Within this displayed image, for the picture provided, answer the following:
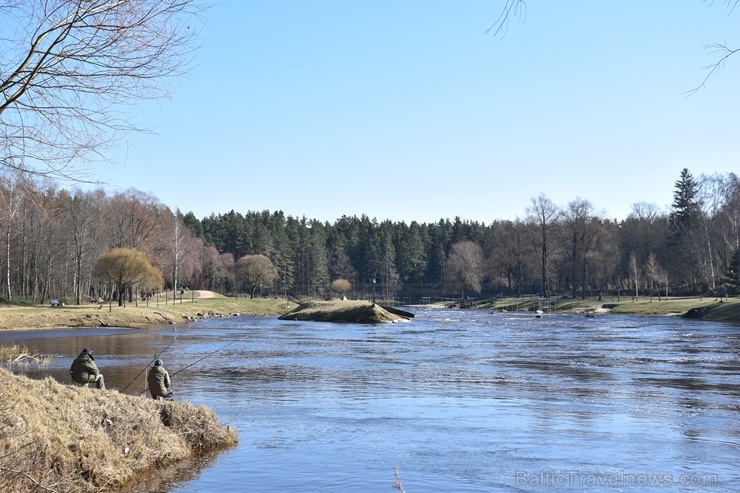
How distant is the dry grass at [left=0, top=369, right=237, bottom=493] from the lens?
31.9 feet

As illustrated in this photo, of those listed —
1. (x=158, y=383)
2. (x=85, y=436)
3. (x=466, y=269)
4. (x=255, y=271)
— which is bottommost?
(x=85, y=436)

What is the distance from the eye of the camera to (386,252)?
166250 mm

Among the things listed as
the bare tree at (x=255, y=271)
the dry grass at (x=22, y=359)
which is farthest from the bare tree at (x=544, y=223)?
the dry grass at (x=22, y=359)

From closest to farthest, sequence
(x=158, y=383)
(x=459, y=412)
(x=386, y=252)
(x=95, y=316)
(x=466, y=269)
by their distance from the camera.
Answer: (x=158, y=383) < (x=459, y=412) < (x=95, y=316) < (x=466, y=269) < (x=386, y=252)

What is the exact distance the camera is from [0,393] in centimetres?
1068

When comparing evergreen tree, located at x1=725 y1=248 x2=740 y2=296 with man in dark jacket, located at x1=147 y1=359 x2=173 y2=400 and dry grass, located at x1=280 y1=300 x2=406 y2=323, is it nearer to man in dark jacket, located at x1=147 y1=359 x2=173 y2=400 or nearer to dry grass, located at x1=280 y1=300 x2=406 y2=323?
dry grass, located at x1=280 y1=300 x2=406 y2=323

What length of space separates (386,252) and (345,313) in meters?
91.4

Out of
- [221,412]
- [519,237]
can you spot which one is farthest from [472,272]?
[221,412]

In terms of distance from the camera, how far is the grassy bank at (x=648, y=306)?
65812mm

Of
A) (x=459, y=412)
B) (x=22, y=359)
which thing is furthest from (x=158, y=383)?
(x=22, y=359)

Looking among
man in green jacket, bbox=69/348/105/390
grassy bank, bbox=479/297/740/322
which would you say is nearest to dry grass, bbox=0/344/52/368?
man in green jacket, bbox=69/348/105/390

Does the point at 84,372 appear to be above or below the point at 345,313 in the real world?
above

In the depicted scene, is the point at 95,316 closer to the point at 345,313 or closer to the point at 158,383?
the point at 345,313

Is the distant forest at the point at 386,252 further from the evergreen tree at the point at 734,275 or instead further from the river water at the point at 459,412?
the river water at the point at 459,412
